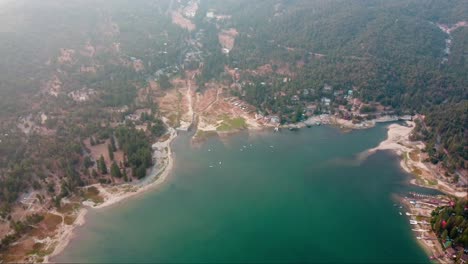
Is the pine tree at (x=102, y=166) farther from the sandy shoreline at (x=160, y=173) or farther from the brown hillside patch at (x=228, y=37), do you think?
the brown hillside patch at (x=228, y=37)

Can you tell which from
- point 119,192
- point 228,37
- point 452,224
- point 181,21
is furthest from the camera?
point 181,21

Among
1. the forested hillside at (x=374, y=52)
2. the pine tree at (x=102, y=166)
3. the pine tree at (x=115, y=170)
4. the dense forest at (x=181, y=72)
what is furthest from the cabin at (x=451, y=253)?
the pine tree at (x=102, y=166)

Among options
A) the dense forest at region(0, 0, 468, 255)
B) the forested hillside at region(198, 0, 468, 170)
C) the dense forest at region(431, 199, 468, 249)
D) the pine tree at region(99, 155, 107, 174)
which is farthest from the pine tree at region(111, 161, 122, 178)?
the dense forest at region(431, 199, 468, 249)

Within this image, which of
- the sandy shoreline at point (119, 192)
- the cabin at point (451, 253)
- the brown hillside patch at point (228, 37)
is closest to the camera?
the cabin at point (451, 253)

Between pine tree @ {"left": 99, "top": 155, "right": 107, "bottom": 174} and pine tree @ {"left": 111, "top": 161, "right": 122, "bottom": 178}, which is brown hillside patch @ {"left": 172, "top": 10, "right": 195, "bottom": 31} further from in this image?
pine tree @ {"left": 111, "top": 161, "right": 122, "bottom": 178}

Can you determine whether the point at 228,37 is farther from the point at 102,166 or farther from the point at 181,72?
the point at 102,166

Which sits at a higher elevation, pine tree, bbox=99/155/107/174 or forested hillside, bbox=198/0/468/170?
forested hillside, bbox=198/0/468/170

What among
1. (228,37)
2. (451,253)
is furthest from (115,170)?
(228,37)

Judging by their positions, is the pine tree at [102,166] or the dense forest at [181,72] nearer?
the pine tree at [102,166]

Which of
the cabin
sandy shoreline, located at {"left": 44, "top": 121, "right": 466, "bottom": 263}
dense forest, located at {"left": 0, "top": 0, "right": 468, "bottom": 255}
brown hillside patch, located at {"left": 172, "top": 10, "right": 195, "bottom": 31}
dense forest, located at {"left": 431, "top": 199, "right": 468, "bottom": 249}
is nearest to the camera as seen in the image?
Result: the cabin

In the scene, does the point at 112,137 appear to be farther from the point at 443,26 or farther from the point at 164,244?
the point at 443,26

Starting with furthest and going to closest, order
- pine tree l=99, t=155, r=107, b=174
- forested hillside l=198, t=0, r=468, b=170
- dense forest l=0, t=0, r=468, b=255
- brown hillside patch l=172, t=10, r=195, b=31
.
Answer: brown hillside patch l=172, t=10, r=195, b=31 → forested hillside l=198, t=0, r=468, b=170 → dense forest l=0, t=0, r=468, b=255 → pine tree l=99, t=155, r=107, b=174
